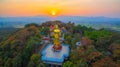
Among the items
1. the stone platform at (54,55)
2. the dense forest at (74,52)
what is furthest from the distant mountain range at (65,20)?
the stone platform at (54,55)

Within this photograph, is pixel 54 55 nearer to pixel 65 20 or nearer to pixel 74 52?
pixel 74 52

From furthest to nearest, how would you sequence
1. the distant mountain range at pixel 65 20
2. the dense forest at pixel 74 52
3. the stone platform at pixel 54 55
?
1. the distant mountain range at pixel 65 20
2. the stone platform at pixel 54 55
3. the dense forest at pixel 74 52

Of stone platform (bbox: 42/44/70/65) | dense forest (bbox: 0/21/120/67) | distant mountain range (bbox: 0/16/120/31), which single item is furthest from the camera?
distant mountain range (bbox: 0/16/120/31)

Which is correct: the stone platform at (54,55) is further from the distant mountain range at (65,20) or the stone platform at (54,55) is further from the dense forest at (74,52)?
the distant mountain range at (65,20)

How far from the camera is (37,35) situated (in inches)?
331

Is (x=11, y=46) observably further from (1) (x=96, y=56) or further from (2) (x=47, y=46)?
(1) (x=96, y=56)

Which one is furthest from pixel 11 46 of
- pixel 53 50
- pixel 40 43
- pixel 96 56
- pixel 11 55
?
pixel 96 56

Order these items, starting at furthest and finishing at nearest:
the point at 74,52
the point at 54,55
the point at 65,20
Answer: the point at 65,20 < the point at 54,55 < the point at 74,52

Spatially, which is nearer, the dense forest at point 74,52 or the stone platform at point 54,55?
the dense forest at point 74,52

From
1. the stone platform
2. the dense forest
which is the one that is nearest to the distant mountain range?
the dense forest

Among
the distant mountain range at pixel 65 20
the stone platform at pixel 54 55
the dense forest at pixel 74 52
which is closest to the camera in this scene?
the dense forest at pixel 74 52

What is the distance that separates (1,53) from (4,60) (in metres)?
0.66

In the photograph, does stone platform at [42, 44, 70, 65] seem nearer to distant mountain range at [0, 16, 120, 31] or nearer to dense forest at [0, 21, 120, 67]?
dense forest at [0, 21, 120, 67]

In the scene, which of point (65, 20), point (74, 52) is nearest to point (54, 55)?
point (74, 52)
